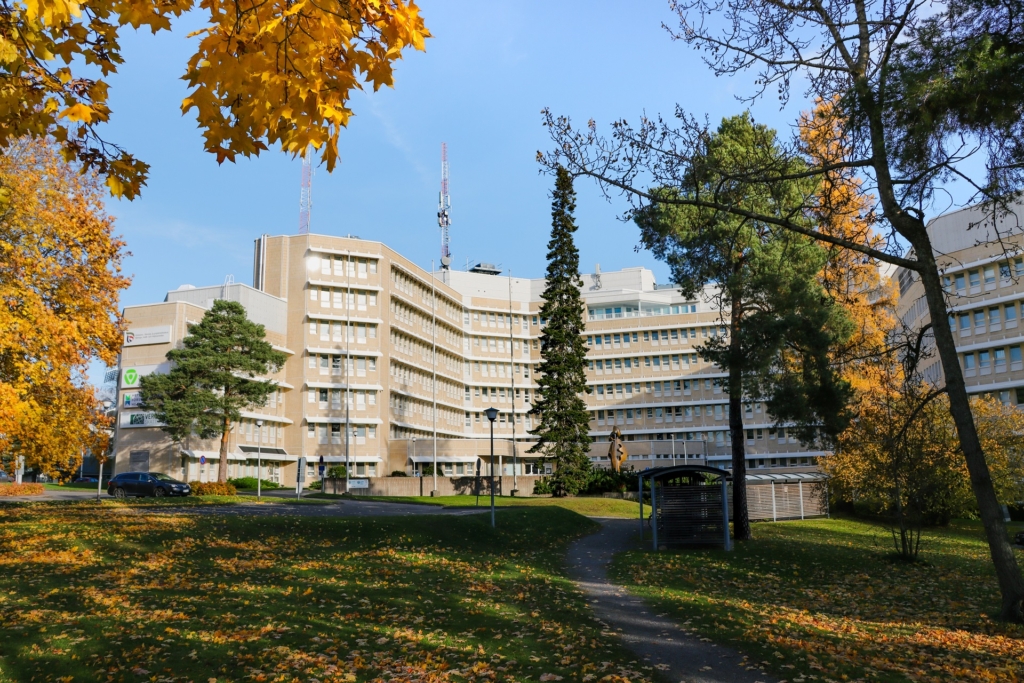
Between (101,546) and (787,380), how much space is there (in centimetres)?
1968

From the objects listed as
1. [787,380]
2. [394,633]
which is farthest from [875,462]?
[394,633]

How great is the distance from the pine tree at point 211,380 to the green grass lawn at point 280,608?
33.7 metres

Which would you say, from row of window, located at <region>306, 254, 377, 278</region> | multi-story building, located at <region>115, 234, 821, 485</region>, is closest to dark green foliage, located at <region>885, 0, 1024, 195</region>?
multi-story building, located at <region>115, 234, 821, 485</region>

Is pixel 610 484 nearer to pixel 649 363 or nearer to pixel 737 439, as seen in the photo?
pixel 737 439

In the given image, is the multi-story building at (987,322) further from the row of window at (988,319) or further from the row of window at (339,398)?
the row of window at (339,398)

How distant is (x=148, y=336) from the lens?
6372cm

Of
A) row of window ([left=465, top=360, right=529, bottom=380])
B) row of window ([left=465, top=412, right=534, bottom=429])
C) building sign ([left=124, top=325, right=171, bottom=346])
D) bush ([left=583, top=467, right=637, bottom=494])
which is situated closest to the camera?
bush ([left=583, top=467, right=637, bottom=494])

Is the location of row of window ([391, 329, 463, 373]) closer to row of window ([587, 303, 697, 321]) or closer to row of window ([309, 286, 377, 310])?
row of window ([309, 286, 377, 310])

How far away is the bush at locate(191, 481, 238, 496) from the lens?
4591 centimetres

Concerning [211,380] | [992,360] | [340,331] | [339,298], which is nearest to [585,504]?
[211,380]

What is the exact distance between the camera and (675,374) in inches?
3767

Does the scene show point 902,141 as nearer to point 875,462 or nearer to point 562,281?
point 875,462

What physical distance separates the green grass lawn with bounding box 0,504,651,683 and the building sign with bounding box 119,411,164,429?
41710 millimetres

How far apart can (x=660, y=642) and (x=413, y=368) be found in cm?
7226
